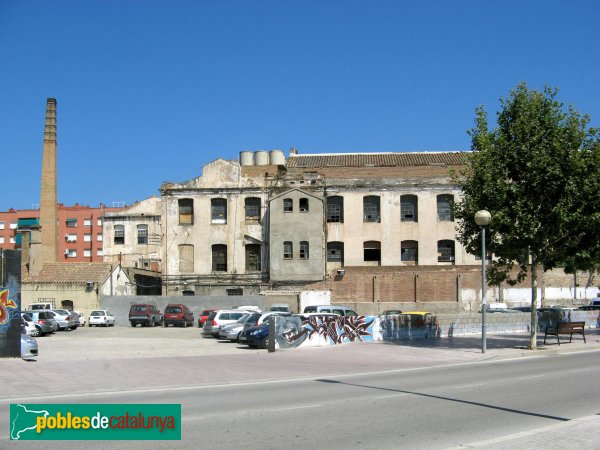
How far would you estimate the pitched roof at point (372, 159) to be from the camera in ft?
217

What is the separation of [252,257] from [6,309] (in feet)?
124

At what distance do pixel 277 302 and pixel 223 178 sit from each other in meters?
12.1

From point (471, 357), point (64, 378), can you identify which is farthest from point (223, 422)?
point (471, 357)

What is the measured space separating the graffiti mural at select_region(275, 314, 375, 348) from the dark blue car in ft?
2.87

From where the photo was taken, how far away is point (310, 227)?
58.2 meters

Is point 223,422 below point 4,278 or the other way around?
below

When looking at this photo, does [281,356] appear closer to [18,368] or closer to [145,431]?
[18,368]

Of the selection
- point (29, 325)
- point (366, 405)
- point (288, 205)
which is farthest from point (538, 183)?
point (288, 205)

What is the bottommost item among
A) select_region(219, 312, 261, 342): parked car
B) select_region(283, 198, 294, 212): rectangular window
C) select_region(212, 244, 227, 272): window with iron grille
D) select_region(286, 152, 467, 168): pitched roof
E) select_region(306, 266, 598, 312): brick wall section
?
select_region(219, 312, 261, 342): parked car

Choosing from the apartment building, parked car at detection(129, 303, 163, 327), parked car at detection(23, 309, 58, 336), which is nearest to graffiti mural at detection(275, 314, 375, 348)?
parked car at detection(23, 309, 58, 336)

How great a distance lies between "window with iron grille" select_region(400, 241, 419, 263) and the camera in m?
60.5

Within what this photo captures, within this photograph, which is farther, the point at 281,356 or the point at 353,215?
the point at 353,215

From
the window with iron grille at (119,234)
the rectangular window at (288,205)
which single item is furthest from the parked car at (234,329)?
the window with iron grille at (119,234)

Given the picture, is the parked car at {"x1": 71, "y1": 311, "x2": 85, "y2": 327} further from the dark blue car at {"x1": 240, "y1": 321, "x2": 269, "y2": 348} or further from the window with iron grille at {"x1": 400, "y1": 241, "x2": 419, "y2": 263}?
the window with iron grille at {"x1": 400, "y1": 241, "x2": 419, "y2": 263}
